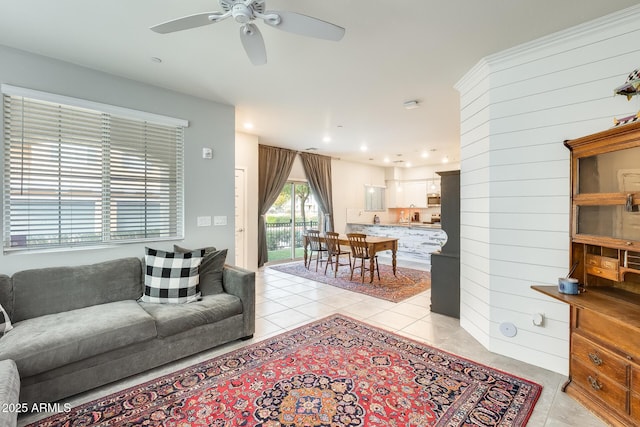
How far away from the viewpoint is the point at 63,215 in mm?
2789

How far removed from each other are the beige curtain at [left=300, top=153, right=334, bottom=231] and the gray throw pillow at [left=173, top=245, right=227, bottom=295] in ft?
14.7

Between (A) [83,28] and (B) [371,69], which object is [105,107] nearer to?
(A) [83,28]

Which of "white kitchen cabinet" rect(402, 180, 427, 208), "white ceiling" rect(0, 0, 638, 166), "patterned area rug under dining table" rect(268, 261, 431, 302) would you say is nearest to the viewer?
"white ceiling" rect(0, 0, 638, 166)

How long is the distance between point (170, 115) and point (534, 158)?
3.80 metres

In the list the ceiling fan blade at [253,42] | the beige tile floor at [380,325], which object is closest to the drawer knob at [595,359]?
the beige tile floor at [380,325]

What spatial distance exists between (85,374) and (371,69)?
3.53 metres

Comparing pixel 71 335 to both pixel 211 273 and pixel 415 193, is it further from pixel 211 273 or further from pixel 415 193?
pixel 415 193

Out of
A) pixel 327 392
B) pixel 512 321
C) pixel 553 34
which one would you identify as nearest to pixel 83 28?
pixel 327 392

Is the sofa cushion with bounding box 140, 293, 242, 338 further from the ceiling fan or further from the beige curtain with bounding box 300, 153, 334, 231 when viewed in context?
the beige curtain with bounding box 300, 153, 334, 231

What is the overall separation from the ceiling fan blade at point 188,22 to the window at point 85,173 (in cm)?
173

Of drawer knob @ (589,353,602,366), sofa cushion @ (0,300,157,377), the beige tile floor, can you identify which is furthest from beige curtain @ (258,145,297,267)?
drawer knob @ (589,353,602,366)

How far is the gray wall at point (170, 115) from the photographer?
2.61 metres

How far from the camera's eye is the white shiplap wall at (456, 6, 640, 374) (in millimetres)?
2211

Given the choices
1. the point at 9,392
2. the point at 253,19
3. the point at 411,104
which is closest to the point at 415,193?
the point at 411,104
